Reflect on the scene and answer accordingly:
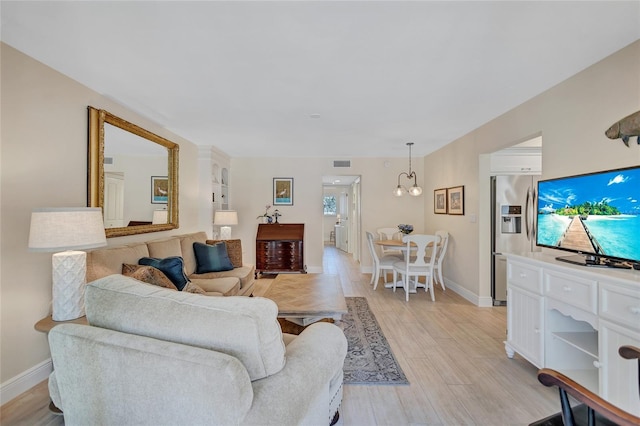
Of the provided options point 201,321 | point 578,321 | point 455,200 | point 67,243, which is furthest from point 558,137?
point 67,243

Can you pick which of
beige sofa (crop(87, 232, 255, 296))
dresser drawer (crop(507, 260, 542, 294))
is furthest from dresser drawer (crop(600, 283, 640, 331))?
beige sofa (crop(87, 232, 255, 296))

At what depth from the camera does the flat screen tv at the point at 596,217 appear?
1.69 m

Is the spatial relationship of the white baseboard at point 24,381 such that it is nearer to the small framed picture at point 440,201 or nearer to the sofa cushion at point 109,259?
the sofa cushion at point 109,259

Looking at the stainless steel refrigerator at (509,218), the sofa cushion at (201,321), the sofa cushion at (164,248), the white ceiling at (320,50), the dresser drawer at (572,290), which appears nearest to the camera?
the sofa cushion at (201,321)

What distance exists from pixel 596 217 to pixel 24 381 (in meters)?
4.05

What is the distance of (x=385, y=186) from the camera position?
6.07 m

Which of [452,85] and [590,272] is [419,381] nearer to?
[590,272]

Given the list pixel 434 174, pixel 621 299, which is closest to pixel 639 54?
pixel 621 299

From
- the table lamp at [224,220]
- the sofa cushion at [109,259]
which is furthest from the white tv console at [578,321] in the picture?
the table lamp at [224,220]

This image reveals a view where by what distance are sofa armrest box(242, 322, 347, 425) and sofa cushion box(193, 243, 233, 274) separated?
2.66 meters

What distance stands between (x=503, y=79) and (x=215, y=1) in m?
2.29

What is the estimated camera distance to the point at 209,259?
152 inches

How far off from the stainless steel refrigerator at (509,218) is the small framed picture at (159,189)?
4.34 m

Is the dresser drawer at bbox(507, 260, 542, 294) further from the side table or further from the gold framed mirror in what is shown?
the gold framed mirror
